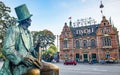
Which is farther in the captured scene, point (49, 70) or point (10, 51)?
point (49, 70)

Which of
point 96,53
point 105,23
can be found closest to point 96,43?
point 96,53

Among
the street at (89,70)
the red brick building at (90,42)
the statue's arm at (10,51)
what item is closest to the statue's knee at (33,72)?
the statue's arm at (10,51)

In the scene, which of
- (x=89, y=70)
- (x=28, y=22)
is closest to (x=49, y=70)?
(x=28, y=22)

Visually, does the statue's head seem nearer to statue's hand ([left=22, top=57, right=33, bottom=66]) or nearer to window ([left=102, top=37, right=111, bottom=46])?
statue's hand ([left=22, top=57, right=33, bottom=66])

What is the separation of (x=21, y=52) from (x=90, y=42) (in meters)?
45.7

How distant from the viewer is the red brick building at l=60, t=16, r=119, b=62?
143 ft

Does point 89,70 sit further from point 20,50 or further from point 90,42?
point 90,42

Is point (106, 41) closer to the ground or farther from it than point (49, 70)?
farther from it

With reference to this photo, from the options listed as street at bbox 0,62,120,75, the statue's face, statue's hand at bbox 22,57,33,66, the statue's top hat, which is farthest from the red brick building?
statue's hand at bbox 22,57,33,66

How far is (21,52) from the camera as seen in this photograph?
91.2 inches

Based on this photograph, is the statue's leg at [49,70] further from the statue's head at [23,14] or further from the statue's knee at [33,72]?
the statue's head at [23,14]

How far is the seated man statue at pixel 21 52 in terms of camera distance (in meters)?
2.14

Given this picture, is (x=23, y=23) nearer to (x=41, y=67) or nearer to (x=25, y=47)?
(x=25, y=47)

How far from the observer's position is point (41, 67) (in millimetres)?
2270
